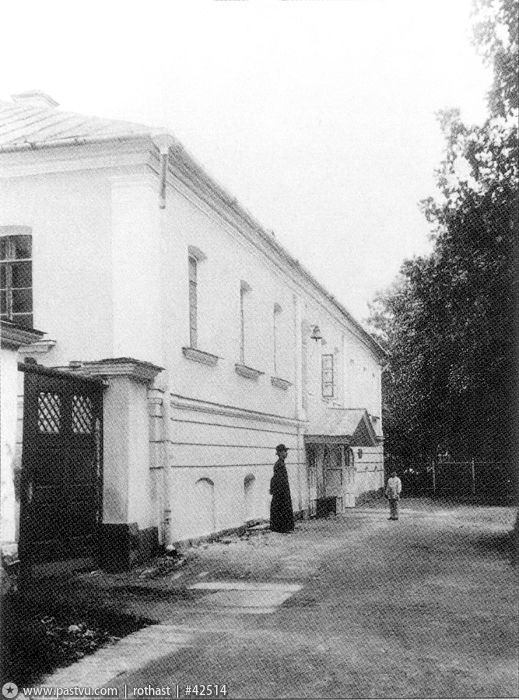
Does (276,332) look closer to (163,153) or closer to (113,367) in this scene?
(163,153)

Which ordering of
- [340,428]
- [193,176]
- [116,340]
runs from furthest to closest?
[340,428] → [193,176] → [116,340]

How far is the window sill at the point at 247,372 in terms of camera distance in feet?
49.5

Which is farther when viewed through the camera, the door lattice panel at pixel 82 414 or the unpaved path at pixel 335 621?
the door lattice panel at pixel 82 414

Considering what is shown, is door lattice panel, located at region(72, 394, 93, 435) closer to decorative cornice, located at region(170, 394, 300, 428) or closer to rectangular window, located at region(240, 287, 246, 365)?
decorative cornice, located at region(170, 394, 300, 428)

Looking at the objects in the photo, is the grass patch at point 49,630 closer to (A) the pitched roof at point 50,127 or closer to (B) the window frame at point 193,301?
(B) the window frame at point 193,301

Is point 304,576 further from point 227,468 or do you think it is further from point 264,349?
point 264,349

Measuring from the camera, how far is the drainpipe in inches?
431

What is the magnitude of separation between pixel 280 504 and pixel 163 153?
22.4 ft

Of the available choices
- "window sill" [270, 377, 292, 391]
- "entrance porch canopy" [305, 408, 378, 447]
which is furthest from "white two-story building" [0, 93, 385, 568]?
"entrance porch canopy" [305, 408, 378, 447]

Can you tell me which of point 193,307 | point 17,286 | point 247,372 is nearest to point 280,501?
point 247,372

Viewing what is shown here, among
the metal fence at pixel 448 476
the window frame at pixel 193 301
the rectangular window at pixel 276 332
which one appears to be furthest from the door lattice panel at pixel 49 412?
the metal fence at pixel 448 476

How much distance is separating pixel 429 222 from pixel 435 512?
1233 centimetres

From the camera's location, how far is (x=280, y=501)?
1495 cm

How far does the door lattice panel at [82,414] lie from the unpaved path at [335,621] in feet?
6.02
